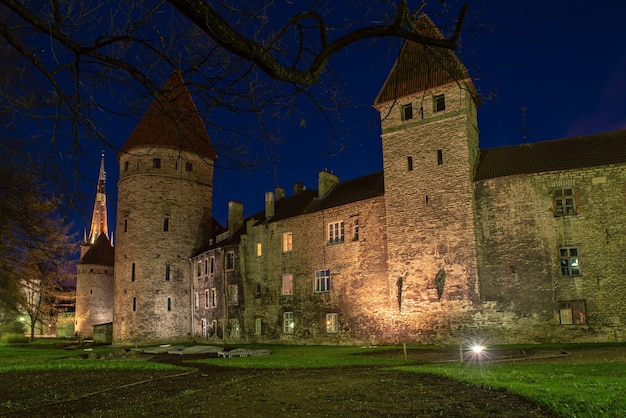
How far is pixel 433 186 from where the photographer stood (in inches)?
1059

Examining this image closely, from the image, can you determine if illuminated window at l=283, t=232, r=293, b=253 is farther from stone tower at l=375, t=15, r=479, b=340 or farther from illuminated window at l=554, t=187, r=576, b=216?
illuminated window at l=554, t=187, r=576, b=216

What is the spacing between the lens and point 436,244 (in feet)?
86.1

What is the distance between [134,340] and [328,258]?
61.3ft

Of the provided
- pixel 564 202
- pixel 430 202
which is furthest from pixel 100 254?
pixel 564 202

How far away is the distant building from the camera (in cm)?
2269

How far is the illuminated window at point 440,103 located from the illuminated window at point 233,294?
18.5 m

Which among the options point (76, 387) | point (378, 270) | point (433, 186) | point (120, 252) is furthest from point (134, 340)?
point (76, 387)

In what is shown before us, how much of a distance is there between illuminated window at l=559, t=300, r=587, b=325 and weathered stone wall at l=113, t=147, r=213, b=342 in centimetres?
2882

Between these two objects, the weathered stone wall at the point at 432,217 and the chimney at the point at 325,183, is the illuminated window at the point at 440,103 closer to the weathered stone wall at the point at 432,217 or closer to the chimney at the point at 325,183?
the weathered stone wall at the point at 432,217

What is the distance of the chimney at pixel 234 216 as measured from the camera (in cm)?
4175

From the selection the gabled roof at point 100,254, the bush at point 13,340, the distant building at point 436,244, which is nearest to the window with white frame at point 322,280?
the distant building at point 436,244

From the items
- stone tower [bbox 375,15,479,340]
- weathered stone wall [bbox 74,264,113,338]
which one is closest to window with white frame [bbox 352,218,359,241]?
stone tower [bbox 375,15,479,340]

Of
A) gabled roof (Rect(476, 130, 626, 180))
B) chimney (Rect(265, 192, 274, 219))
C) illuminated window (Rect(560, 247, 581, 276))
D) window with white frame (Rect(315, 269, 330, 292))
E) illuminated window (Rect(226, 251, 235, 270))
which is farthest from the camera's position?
illuminated window (Rect(226, 251, 235, 270))

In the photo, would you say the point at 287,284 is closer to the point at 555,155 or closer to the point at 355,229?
the point at 355,229
